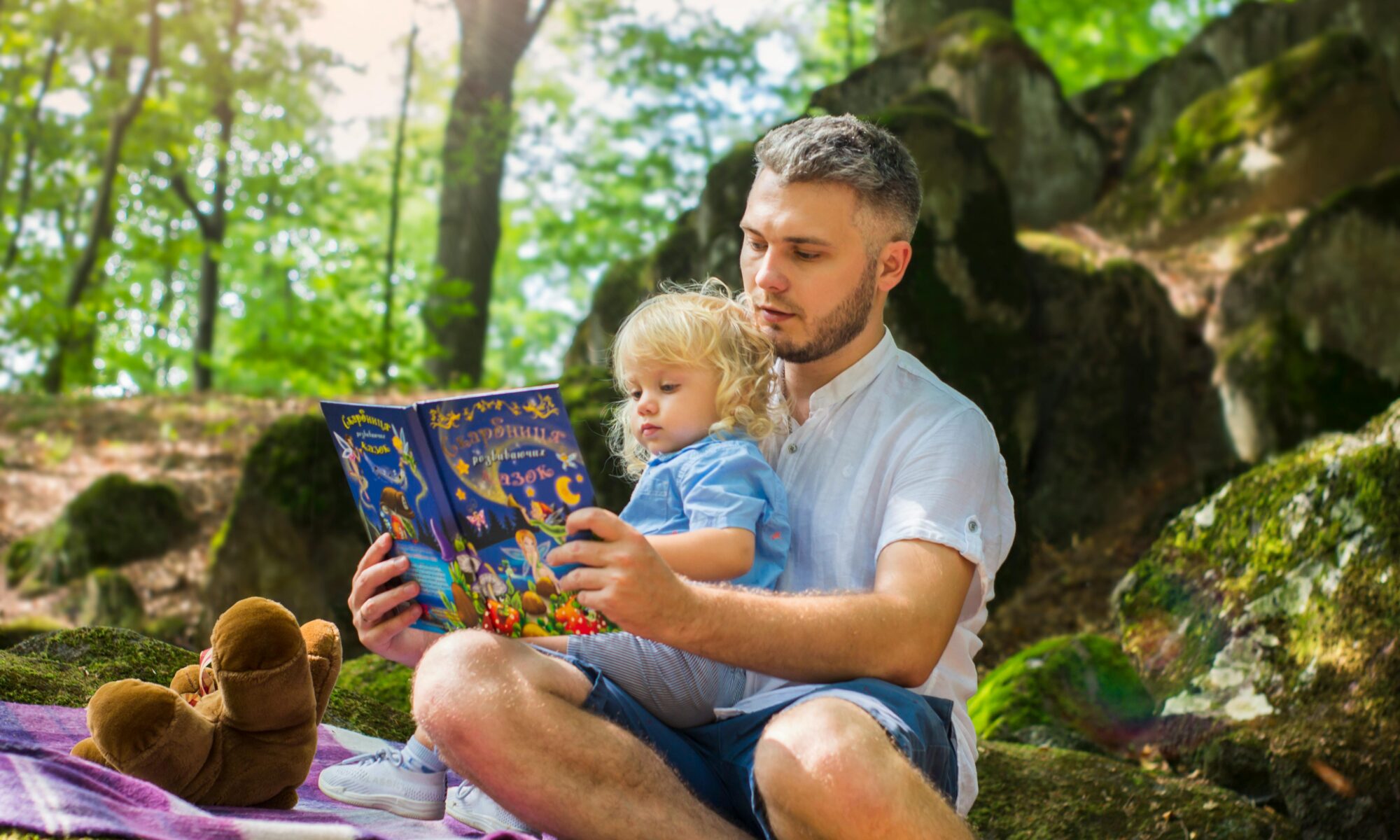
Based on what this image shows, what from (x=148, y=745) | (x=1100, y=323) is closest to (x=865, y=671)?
(x=148, y=745)

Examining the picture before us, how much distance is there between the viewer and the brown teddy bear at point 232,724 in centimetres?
225

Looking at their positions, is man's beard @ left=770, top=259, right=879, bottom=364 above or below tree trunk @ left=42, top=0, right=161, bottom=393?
below

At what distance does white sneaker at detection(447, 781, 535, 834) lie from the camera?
2.34 m

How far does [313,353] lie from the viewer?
31.0 feet

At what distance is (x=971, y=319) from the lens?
662 centimetres

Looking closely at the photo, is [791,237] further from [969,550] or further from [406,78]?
[406,78]

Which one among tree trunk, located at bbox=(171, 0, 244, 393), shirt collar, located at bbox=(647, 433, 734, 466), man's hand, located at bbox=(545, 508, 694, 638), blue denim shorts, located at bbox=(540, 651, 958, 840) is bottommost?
blue denim shorts, located at bbox=(540, 651, 958, 840)

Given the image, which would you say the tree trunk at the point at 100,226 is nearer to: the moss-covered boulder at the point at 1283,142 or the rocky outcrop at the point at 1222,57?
the rocky outcrop at the point at 1222,57

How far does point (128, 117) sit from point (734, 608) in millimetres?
11041

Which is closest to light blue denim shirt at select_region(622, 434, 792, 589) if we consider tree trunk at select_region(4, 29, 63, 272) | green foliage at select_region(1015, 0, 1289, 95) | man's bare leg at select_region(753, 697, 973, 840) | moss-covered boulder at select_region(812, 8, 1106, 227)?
man's bare leg at select_region(753, 697, 973, 840)

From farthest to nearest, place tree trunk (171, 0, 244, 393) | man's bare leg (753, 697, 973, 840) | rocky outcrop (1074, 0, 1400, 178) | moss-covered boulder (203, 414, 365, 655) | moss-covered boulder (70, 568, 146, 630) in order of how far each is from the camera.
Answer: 1. tree trunk (171, 0, 244, 393)
2. rocky outcrop (1074, 0, 1400, 178)
3. moss-covered boulder (70, 568, 146, 630)
4. moss-covered boulder (203, 414, 365, 655)
5. man's bare leg (753, 697, 973, 840)

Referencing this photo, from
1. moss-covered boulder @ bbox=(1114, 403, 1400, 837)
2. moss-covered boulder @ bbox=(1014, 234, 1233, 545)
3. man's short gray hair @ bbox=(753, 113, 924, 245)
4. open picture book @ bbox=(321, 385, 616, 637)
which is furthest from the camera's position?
moss-covered boulder @ bbox=(1014, 234, 1233, 545)

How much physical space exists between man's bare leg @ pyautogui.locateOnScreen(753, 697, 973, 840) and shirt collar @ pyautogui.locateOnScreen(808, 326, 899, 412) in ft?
2.58

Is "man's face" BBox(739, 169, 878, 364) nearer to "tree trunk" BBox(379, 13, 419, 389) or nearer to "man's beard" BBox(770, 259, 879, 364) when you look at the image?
"man's beard" BBox(770, 259, 879, 364)
